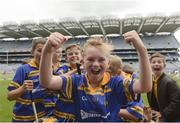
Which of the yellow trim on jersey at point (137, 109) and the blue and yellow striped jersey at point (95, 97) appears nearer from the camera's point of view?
the blue and yellow striped jersey at point (95, 97)

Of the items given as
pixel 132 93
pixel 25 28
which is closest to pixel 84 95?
pixel 132 93

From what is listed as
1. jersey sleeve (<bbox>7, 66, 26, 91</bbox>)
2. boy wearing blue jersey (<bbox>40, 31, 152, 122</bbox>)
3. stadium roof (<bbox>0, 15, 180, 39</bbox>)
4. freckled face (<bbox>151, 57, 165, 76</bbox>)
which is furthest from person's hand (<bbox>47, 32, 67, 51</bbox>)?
stadium roof (<bbox>0, 15, 180, 39</bbox>)

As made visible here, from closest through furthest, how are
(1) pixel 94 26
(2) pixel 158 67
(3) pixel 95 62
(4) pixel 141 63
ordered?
(4) pixel 141 63, (3) pixel 95 62, (2) pixel 158 67, (1) pixel 94 26

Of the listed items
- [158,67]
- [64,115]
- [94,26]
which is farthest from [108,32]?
[64,115]

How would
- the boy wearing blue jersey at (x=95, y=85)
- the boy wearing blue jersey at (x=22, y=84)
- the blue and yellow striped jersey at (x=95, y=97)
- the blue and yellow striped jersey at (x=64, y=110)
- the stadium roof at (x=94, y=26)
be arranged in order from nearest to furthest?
the boy wearing blue jersey at (x=95, y=85), the blue and yellow striped jersey at (x=95, y=97), the blue and yellow striped jersey at (x=64, y=110), the boy wearing blue jersey at (x=22, y=84), the stadium roof at (x=94, y=26)

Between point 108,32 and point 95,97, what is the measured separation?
242 feet

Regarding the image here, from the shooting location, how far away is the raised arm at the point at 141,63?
2.71 metres

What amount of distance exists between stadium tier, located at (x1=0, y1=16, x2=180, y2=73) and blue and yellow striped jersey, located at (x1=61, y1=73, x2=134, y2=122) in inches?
2332

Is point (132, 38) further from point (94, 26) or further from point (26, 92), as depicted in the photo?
point (94, 26)

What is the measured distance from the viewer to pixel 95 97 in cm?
302

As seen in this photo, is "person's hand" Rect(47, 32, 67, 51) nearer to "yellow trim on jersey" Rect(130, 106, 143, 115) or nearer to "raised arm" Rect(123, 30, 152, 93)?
"raised arm" Rect(123, 30, 152, 93)

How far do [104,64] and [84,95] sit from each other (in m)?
0.32

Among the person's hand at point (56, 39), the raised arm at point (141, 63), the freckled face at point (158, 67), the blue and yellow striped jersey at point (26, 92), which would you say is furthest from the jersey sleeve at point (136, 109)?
the person's hand at point (56, 39)

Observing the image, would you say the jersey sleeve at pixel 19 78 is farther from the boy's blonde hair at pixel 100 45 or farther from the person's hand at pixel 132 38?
the person's hand at pixel 132 38
